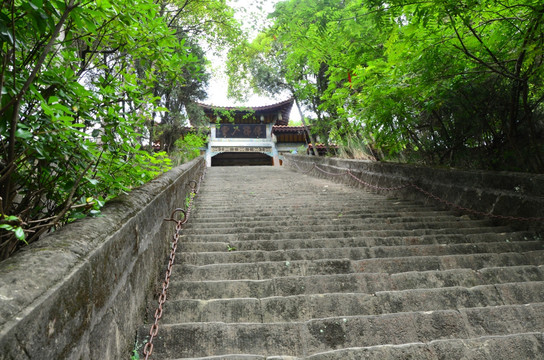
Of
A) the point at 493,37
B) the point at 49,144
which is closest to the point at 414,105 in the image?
the point at 493,37

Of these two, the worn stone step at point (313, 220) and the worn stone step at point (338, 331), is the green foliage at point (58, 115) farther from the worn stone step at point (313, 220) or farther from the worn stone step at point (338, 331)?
the worn stone step at point (313, 220)

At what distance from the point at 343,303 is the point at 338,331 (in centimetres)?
29

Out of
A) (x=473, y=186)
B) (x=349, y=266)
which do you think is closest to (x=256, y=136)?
(x=473, y=186)

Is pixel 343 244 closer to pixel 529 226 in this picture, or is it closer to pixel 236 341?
pixel 236 341

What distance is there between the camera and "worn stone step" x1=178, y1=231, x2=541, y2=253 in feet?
10.2

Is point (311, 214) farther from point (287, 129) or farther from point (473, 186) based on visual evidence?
point (287, 129)

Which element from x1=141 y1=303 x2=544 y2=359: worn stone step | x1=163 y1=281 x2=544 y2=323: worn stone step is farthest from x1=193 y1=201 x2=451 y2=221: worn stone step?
x1=141 y1=303 x2=544 y2=359: worn stone step

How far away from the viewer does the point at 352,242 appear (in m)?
3.17

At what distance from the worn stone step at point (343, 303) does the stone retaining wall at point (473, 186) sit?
1435mm

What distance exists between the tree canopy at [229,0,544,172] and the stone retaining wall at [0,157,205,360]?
9.11 ft

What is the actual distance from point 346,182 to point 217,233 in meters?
5.33

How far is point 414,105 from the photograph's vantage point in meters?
4.86

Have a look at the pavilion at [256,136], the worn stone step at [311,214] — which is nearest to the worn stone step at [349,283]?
the worn stone step at [311,214]

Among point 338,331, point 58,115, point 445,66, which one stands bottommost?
point 338,331
